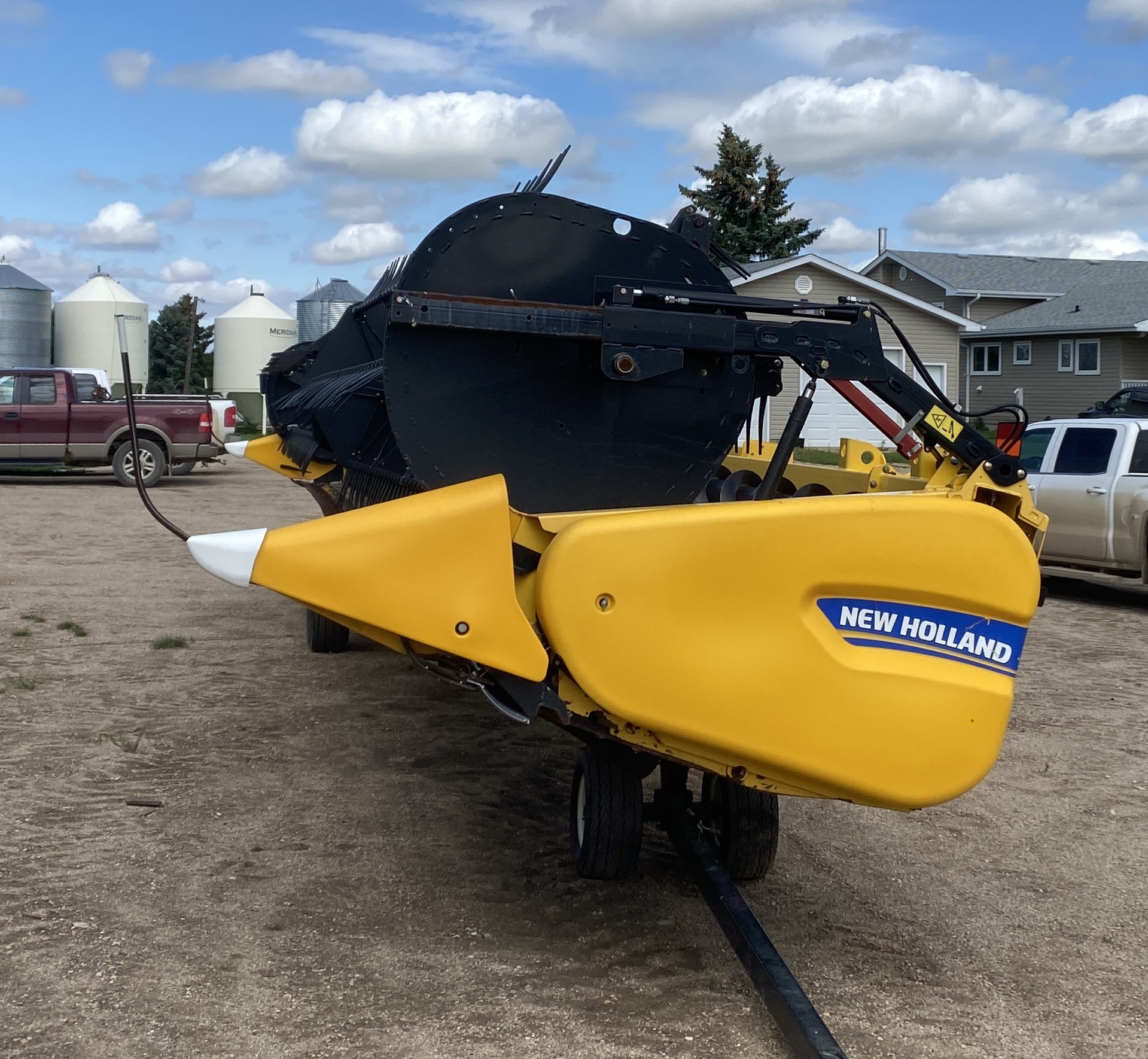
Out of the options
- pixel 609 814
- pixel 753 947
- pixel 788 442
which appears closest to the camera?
pixel 753 947

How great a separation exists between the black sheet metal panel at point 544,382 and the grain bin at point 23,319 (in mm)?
34679

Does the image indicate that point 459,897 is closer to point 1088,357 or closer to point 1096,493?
point 1096,493

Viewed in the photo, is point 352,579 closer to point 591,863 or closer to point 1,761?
point 591,863

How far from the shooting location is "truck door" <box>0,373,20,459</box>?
20578mm

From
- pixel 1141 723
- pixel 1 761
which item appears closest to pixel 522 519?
pixel 1 761

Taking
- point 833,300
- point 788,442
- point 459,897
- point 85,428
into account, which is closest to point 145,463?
point 85,428

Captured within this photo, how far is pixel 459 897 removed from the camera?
4312 millimetres

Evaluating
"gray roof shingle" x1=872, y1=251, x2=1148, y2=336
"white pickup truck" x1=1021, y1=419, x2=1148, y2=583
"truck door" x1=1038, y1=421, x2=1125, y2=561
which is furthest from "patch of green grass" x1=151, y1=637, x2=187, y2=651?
"gray roof shingle" x1=872, y1=251, x2=1148, y2=336

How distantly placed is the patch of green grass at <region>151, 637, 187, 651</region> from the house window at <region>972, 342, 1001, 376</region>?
35.4 m

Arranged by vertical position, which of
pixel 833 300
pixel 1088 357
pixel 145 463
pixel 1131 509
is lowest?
pixel 145 463

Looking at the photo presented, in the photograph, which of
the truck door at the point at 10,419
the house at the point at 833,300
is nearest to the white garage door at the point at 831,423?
the house at the point at 833,300

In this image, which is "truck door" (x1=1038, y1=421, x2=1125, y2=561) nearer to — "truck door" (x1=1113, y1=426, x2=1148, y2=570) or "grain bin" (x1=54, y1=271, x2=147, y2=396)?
"truck door" (x1=1113, y1=426, x2=1148, y2=570)

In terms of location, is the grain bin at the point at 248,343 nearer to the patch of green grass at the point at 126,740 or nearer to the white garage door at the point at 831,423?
the white garage door at the point at 831,423

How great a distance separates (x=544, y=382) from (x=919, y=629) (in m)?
1.53
